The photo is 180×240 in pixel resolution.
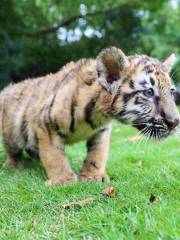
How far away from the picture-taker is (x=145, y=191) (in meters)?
4.46

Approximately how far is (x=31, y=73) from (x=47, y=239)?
12541 millimetres

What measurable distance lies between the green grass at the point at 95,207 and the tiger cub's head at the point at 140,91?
18.9 inches

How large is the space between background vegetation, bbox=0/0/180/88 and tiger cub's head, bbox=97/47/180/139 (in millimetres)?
10175

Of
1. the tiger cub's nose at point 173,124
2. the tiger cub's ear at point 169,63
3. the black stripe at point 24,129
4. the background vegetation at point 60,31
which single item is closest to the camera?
the tiger cub's nose at point 173,124

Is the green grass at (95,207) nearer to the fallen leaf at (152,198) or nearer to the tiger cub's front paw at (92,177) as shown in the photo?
the fallen leaf at (152,198)

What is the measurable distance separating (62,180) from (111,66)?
3.99 ft

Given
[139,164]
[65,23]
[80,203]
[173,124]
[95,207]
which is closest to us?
[95,207]

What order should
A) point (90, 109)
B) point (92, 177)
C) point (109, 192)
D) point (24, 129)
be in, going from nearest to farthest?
point (109, 192) → point (90, 109) → point (92, 177) → point (24, 129)

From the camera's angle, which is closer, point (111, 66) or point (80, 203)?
point (80, 203)

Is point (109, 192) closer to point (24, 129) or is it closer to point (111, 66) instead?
point (111, 66)

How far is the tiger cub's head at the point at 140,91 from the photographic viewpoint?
15.9 ft

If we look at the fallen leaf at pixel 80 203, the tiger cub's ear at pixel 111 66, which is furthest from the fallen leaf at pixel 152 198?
the tiger cub's ear at pixel 111 66

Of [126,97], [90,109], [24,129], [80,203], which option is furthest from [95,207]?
[24,129]

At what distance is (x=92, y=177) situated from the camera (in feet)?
18.3
